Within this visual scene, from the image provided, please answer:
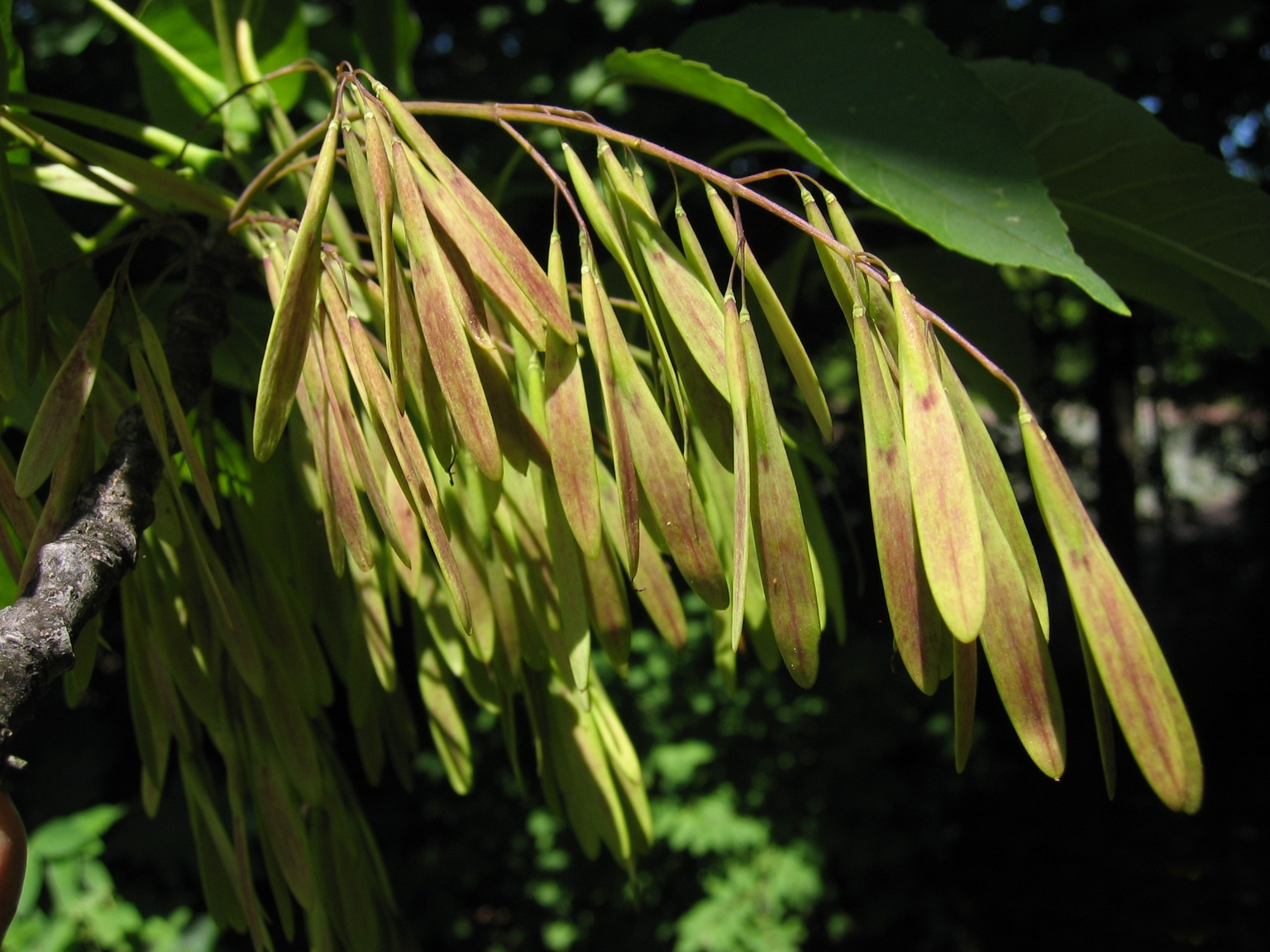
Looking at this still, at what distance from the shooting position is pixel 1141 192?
53 centimetres

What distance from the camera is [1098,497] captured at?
2732mm

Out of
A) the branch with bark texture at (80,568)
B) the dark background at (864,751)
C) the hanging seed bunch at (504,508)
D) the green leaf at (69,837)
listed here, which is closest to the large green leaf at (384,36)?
the dark background at (864,751)

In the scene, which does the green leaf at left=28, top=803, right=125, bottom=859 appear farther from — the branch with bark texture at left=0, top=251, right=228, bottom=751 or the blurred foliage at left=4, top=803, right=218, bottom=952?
the branch with bark texture at left=0, top=251, right=228, bottom=751

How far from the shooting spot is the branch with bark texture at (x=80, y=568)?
0.28 meters

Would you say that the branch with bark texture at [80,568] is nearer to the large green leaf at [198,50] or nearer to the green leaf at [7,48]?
the green leaf at [7,48]

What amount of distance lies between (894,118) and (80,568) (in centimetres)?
43

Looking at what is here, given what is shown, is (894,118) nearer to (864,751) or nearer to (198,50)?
(198,50)

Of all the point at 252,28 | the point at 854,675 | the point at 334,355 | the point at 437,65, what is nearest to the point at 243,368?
the point at 334,355

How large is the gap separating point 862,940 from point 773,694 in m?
0.69

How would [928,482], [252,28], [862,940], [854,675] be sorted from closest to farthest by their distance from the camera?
[928,482] → [252,28] → [854,675] → [862,940]

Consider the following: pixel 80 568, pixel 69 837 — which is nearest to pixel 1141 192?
pixel 80 568

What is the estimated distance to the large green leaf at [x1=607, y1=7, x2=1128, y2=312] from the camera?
16.3 inches

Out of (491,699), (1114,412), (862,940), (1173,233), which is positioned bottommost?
(862,940)

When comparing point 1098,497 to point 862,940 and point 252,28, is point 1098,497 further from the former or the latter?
point 252,28
